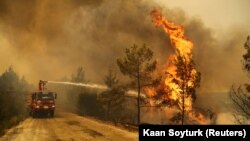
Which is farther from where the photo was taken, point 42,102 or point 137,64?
point 137,64

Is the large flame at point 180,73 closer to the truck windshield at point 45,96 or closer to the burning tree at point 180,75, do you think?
the burning tree at point 180,75

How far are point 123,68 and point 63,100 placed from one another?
49.1 metres

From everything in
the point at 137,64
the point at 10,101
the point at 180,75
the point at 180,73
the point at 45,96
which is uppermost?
the point at 137,64

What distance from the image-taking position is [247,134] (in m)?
10.9

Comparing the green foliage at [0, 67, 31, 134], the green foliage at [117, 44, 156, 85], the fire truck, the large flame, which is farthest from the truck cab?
the large flame

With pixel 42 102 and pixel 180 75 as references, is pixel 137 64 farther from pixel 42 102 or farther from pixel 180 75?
pixel 42 102

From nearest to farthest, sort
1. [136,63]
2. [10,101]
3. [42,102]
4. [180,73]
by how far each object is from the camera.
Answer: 1. [180,73]
2. [42,102]
3. [136,63]
4. [10,101]

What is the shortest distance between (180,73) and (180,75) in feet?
0.61

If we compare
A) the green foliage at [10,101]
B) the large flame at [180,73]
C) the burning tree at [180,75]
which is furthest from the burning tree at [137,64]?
the green foliage at [10,101]

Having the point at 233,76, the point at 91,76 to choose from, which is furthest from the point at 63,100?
the point at 233,76

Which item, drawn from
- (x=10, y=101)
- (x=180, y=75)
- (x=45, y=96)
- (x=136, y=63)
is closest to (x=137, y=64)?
(x=136, y=63)

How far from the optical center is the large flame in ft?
90.4

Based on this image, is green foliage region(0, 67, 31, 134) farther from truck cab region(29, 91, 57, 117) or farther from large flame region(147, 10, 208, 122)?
large flame region(147, 10, 208, 122)

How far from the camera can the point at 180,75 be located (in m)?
27.6
